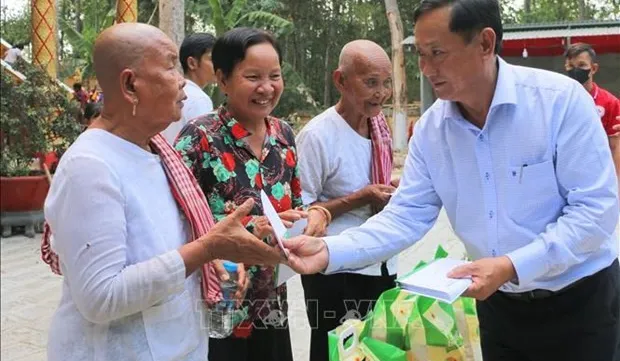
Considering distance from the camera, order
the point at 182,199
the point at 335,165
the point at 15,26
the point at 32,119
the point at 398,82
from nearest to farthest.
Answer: the point at 182,199 < the point at 335,165 < the point at 32,119 < the point at 398,82 < the point at 15,26

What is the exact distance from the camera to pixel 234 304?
6.67 feet

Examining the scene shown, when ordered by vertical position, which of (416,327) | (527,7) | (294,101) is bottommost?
(294,101)

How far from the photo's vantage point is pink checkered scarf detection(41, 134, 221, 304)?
5.37 ft

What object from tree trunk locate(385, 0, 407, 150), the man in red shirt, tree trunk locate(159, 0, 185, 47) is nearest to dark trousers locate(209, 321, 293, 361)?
the man in red shirt

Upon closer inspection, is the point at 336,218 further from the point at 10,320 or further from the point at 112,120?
the point at 10,320

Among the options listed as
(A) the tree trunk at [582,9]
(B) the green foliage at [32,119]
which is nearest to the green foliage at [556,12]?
(A) the tree trunk at [582,9]

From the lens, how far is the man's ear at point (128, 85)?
1524 mm

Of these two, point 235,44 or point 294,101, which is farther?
point 294,101

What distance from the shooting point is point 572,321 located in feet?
6.16

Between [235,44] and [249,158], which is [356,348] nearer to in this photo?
[249,158]

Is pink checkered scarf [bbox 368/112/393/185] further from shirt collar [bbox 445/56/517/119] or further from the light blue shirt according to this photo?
shirt collar [bbox 445/56/517/119]

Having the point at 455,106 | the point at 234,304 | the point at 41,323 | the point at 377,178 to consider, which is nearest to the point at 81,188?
the point at 234,304

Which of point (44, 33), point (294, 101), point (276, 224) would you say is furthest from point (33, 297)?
point (294, 101)

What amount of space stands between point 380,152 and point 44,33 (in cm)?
704
